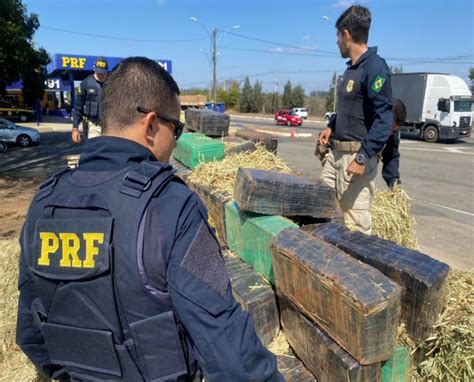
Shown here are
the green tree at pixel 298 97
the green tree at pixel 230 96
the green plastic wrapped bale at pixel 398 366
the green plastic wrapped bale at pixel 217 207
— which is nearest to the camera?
the green plastic wrapped bale at pixel 398 366

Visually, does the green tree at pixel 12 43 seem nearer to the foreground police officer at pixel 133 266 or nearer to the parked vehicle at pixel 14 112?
the foreground police officer at pixel 133 266

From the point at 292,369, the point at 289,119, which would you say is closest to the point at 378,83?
the point at 292,369

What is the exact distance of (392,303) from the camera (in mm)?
2002

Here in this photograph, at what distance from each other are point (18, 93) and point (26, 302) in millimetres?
43369

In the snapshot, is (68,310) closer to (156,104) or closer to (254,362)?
(254,362)

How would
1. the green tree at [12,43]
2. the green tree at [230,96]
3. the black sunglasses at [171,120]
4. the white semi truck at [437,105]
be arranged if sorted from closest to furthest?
1. the black sunglasses at [171,120]
2. the green tree at [12,43]
3. the white semi truck at [437,105]
4. the green tree at [230,96]

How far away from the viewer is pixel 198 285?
119cm

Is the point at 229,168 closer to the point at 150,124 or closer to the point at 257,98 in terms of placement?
the point at 150,124

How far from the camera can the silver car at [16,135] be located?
19.0m

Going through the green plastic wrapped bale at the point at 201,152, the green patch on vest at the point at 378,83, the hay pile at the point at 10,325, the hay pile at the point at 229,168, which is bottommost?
the hay pile at the point at 10,325

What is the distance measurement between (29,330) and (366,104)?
309cm

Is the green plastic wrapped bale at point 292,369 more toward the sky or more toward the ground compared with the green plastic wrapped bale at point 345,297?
more toward the ground

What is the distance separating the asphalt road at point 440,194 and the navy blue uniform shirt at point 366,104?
1.32 m

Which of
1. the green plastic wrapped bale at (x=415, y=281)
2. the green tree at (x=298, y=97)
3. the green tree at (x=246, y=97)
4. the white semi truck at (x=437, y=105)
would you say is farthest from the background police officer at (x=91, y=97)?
the green tree at (x=246, y=97)
